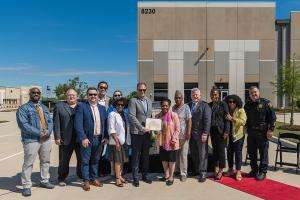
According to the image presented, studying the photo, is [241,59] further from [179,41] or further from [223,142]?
[223,142]

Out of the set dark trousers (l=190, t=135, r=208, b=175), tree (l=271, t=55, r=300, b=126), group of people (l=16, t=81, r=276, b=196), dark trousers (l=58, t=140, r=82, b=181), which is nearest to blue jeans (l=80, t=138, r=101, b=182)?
group of people (l=16, t=81, r=276, b=196)

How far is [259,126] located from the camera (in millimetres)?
7555

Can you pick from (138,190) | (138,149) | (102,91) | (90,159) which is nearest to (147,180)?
(138,190)

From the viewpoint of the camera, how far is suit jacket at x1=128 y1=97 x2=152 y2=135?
687 cm

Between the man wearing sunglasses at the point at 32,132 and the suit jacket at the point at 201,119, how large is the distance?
2890 millimetres

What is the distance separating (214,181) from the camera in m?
7.27

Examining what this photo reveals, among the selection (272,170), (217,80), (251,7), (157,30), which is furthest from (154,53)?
(272,170)

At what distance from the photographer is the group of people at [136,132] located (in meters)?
6.47

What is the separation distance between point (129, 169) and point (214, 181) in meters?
1.96

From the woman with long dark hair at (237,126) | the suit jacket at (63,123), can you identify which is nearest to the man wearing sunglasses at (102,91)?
the suit jacket at (63,123)

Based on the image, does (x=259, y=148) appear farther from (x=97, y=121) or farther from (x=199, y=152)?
(x=97, y=121)

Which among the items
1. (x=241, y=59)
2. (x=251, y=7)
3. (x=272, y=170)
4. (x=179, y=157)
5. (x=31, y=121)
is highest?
(x=251, y=7)

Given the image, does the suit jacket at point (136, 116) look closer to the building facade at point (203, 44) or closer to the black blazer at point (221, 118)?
the black blazer at point (221, 118)

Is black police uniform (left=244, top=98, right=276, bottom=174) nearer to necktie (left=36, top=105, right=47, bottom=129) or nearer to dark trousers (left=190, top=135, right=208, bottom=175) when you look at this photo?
dark trousers (left=190, top=135, right=208, bottom=175)
